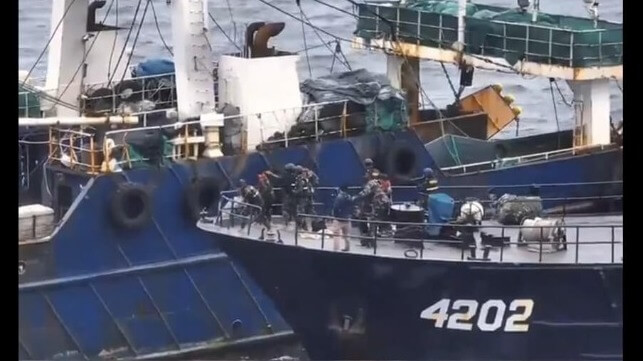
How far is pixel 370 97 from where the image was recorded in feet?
43.9

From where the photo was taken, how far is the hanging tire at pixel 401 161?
43.9 feet

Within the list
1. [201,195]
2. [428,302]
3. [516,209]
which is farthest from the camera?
[516,209]

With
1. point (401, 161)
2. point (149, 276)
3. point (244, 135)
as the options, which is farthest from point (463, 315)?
point (149, 276)

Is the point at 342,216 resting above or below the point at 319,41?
below

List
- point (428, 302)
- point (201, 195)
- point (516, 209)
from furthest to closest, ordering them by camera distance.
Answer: point (516, 209) → point (201, 195) → point (428, 302)

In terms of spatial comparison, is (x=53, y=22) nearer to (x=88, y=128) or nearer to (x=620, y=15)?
(x=88, y=128)

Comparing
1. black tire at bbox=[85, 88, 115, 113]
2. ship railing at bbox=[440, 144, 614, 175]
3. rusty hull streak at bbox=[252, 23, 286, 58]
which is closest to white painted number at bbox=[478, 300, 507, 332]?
ship railing at bbox=[440, 144, 614, 175]

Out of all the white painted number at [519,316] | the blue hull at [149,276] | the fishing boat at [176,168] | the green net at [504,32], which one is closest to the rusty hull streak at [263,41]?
the fishing boat at [176,168]

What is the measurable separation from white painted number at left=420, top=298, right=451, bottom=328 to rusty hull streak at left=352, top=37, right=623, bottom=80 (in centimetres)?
165

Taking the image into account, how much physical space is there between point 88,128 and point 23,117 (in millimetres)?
383

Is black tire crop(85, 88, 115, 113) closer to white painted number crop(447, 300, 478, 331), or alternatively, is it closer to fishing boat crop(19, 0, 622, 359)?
fishing boat crop(19, 0, 622, 359)

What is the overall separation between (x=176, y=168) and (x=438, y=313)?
5.75 ft

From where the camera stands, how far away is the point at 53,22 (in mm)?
13117

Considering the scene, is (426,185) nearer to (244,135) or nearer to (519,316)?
(519,316)
